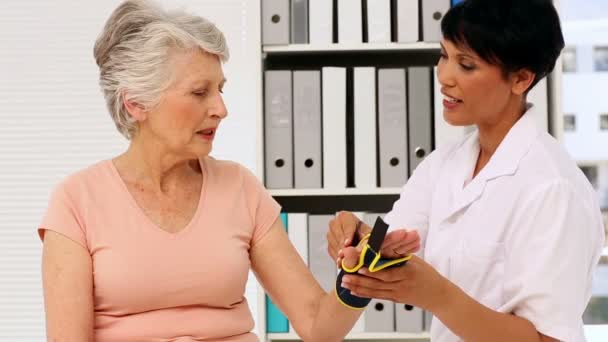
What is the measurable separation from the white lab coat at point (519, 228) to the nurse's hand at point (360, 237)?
0.23 meters

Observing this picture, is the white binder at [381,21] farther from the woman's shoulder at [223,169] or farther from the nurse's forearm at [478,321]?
the nurse's forearm at [478,321]

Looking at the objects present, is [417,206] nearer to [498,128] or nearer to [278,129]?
[498,128]

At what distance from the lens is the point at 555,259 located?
135cm

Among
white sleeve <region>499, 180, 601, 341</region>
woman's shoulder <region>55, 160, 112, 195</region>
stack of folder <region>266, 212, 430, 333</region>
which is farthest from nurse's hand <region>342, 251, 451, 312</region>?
stack of folder <region>266, 212, 430, 333</region>

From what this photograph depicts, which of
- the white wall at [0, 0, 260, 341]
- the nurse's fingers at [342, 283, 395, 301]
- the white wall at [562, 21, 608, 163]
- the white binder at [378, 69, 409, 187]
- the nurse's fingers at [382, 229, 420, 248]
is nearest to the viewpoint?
the nurse's fingers at [382, 229, 420, 248]

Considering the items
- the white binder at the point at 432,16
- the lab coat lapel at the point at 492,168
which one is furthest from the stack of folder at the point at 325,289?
the lab coat lapel at the point at 492,168

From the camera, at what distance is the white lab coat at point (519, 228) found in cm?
136

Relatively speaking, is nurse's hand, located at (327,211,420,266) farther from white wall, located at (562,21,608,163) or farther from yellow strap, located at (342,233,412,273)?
white wall, located at (562,21,608,163)

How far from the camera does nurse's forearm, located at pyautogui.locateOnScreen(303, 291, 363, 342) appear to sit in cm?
156

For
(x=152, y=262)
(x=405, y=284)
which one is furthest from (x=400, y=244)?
(x=152, y=262)

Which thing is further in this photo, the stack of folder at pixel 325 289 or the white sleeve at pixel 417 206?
the stack of folder at pixel 325 289

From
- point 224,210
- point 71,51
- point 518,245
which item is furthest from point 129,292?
point 71,51

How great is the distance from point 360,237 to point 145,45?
0.59m

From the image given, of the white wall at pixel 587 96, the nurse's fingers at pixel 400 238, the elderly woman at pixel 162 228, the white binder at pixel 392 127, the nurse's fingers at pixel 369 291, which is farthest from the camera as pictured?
the white wall at pixel 587 96
